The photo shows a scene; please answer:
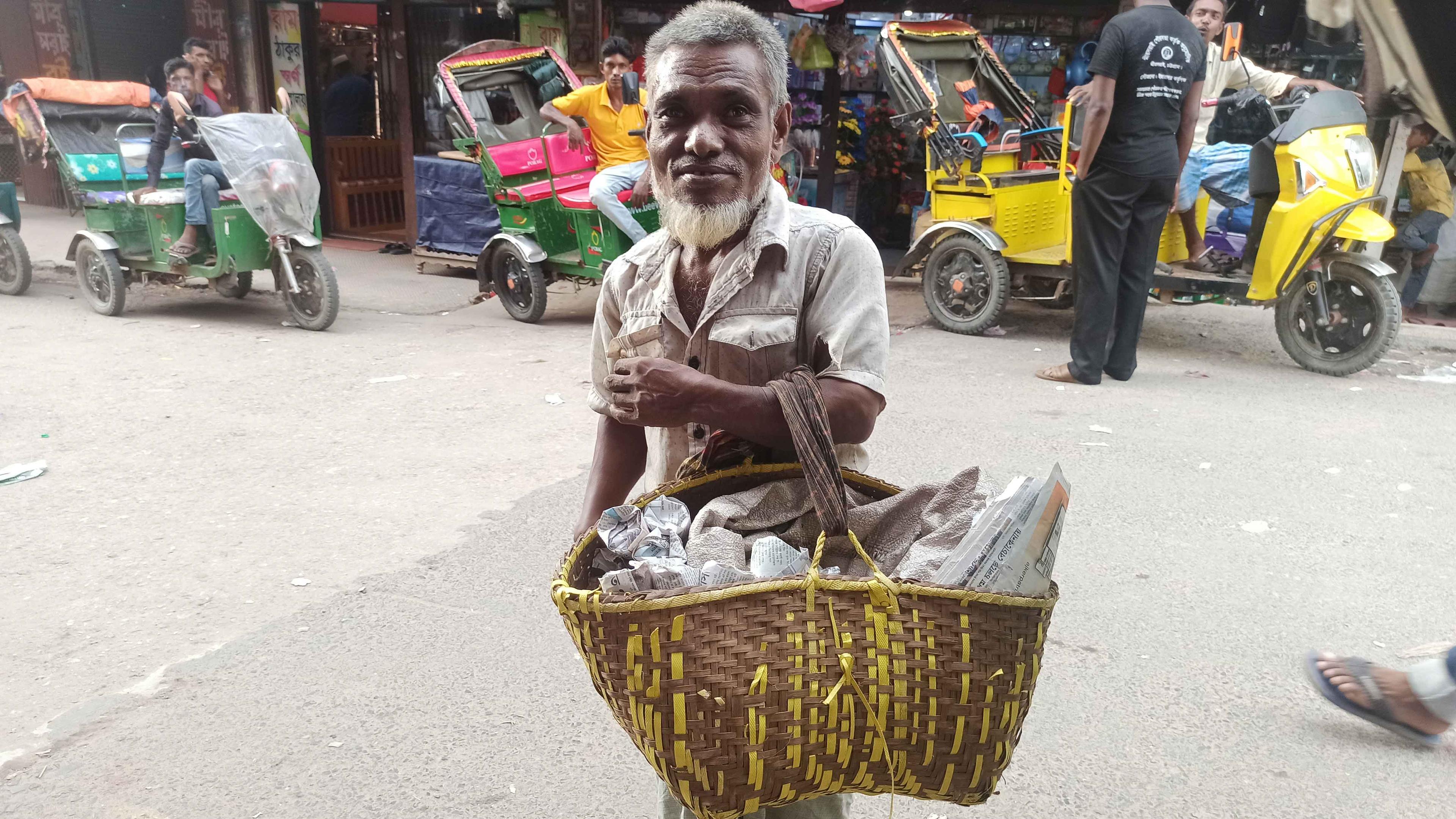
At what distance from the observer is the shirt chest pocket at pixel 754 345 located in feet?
5.32

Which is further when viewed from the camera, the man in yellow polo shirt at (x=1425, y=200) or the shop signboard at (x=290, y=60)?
the shop signboard at (x=290, y=60)

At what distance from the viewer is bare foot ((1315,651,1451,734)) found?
2.68 meters

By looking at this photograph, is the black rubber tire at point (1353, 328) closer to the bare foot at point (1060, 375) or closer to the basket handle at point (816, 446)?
the bare foot at point (1060, 375)

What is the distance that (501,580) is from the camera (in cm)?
366

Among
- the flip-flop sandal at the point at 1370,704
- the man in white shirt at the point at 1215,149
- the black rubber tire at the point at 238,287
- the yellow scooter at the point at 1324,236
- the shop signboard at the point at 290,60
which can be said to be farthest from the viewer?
the shop signboard at the point at 290,60

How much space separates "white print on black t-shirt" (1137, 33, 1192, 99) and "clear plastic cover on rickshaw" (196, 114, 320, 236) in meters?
5.49

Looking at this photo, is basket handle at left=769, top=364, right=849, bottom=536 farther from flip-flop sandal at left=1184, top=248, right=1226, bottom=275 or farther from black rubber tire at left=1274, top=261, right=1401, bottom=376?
flip-flop sandal at left=1184, top=248, right=1226, bottom=275

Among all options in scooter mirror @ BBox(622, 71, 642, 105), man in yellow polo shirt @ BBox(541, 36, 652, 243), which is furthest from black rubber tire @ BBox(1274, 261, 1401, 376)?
scooter mirror @ BBox(622, 71, 642, 105)

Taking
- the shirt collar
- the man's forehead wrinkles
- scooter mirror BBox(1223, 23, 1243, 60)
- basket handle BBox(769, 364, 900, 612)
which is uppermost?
scooter mirror BBox(1223, 23, 1243, 60)

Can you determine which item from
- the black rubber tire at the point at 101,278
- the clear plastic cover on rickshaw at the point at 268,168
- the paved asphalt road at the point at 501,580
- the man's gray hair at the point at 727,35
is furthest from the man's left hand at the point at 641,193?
the man's gray hair at the point at 727,35

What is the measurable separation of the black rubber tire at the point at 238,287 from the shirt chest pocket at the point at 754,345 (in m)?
7.66

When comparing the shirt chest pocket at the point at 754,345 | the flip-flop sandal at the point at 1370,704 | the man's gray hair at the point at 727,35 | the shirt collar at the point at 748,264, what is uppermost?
the man's gray hair at the point at 727,35

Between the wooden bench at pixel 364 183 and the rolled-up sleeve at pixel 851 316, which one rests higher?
the rolled-up sleeve at pixel 851 316

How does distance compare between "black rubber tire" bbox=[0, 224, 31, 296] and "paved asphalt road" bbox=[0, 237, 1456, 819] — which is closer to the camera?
"paved asphalt road" bbox=[0, 237, 1456, 819]
